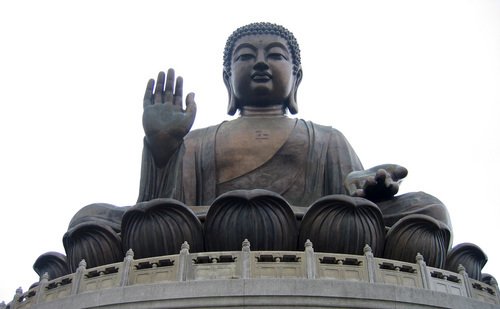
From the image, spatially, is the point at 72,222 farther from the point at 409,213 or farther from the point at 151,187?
the point at 409,213

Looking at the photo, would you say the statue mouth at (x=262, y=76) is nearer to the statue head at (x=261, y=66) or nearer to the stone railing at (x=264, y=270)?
the statue head at (x=261, y=66)

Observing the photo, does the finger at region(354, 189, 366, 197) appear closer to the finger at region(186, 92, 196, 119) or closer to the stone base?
the stone base

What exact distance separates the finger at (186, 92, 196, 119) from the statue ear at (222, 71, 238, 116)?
2761 mm

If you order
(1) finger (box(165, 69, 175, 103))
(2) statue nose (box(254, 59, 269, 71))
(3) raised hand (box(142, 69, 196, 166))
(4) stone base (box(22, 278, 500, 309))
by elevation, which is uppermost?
(2) statue nose (box(254, 59, 269, 71))

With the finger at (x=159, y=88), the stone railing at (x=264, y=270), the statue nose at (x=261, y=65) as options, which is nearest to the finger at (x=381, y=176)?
the stone railing at (x=264, y=270)

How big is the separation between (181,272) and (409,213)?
320 centimetres

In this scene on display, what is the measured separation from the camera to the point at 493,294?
8656 mm

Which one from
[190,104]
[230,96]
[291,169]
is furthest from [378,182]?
[230,96]

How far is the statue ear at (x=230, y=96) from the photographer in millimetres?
13016

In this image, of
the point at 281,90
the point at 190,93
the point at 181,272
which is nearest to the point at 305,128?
the point at 281,90

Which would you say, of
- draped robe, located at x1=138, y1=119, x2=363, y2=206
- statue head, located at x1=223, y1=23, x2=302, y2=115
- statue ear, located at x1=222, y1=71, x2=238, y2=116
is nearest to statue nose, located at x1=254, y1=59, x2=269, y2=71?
statue head, located at x1=223, y1=23, x2=302, y2=115

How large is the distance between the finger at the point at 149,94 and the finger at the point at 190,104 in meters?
0.48

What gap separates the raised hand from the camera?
9.95 meters

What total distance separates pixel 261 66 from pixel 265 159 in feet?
5.64
